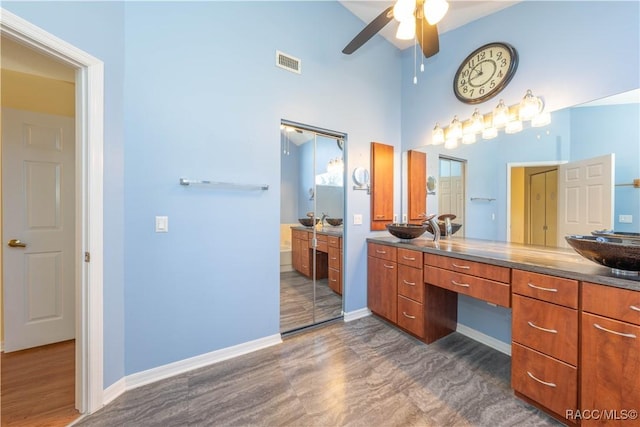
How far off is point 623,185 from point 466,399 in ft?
5.71

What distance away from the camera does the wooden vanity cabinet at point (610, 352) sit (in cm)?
112

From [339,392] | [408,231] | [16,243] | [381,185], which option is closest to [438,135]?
[381,185]

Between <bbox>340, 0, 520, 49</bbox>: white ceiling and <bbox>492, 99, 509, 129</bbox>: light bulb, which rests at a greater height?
<bbox>340, 0, 520, 49</bbox>: white ceiling

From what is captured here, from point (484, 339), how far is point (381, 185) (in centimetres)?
181

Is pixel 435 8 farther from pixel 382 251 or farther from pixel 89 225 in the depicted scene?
pixel 89 225

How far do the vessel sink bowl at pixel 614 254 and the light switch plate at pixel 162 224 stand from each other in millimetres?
2509

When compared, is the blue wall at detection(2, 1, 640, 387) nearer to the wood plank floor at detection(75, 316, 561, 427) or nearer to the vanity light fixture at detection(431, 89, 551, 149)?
the vanity light fixture at detection(431, 89, 551, 149)

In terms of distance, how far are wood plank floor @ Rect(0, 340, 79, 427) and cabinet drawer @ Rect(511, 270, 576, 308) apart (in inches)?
109

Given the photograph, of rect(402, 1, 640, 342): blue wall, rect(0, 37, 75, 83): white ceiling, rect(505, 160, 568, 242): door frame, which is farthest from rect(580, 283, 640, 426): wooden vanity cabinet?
rect(0, 37, 75, 83): white ceiling

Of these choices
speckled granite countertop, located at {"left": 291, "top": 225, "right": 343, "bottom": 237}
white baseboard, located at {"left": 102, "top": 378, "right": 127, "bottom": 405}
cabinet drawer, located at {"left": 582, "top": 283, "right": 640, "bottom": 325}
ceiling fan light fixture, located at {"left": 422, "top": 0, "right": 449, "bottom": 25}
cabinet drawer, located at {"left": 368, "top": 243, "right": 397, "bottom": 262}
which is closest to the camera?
cabinet drawer, located at {"left": 582, "top": 283, "right": 640, "bottom": 325}

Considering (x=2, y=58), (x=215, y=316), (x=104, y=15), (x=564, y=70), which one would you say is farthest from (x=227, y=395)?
(x=564, y=70)

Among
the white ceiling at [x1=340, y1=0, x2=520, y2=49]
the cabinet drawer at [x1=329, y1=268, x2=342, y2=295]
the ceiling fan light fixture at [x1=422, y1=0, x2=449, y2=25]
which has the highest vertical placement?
the white ceiling at [x1=340, y1=0, x2=520, y2=49]

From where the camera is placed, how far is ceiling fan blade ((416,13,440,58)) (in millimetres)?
1708

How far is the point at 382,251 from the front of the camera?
2627 millimetres
